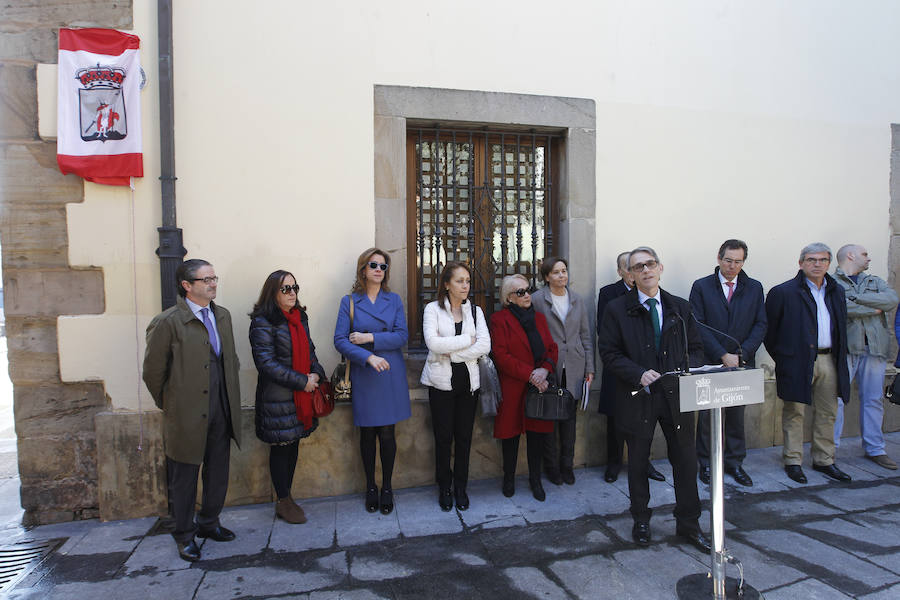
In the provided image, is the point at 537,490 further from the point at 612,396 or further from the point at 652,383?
the point at 652,383

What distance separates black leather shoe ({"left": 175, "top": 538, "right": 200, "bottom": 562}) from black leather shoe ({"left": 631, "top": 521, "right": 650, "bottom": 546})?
267 cm

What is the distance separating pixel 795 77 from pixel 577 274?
2.94m

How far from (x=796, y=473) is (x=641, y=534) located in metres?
1.92

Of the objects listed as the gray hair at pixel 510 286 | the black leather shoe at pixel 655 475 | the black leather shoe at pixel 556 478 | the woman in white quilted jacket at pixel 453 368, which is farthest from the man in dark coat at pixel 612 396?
the woman in white quilted jacket at pixel 453 368

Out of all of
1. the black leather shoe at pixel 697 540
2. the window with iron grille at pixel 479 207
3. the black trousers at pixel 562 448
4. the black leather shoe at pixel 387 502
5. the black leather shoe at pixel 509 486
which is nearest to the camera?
the black leather shoe at pixel 697 540

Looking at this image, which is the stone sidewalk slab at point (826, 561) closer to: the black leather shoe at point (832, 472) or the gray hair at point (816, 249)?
the black leather shoe at point (832, 472)

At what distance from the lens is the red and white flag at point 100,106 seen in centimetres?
370

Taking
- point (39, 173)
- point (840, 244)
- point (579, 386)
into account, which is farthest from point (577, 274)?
point (39, 173)

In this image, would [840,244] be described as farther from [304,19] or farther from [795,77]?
[304,19]

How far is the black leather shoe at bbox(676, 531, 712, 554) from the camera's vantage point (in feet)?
10.5

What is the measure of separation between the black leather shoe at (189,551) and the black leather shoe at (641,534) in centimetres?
267

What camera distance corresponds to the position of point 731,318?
431cm

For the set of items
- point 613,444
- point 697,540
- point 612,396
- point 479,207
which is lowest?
point 697,540

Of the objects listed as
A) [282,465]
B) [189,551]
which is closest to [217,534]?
[189,551]
